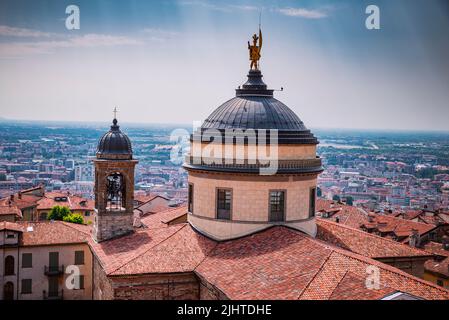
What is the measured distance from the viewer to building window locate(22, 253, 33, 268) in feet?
135

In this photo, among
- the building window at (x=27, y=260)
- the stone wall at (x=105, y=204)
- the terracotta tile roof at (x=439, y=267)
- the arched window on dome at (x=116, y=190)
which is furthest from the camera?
the terracotta tile roof at (x=439, y=267)

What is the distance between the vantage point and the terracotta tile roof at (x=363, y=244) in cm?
2853

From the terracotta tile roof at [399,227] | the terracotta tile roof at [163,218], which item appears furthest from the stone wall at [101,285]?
the terracotta tile roof at [399,227]

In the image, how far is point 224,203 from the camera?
91.4 ft

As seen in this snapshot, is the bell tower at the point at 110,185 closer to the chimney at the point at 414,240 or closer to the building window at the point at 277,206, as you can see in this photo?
the building window at the point at 277,206

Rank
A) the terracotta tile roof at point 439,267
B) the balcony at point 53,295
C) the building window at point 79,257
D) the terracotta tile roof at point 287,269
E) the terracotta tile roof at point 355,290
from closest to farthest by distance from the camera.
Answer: the terracotta tile roof at point 355,290, the terracotta tile roof at point 287,269, the balcony at point 53,295, the building window at point 79,257, the terracotta tile roof at point 439,267

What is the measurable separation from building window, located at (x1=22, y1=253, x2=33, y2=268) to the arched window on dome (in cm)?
1176

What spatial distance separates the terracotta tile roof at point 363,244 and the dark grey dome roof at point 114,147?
9.48 metres

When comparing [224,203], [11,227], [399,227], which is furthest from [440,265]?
[11,227]

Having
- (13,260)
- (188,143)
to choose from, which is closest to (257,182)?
(188,143)

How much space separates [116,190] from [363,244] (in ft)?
37.8

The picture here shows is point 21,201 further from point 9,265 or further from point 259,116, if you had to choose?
point 259,116

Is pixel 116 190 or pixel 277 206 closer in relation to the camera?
pixel 277 206

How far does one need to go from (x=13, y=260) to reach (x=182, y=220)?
11.2 m
